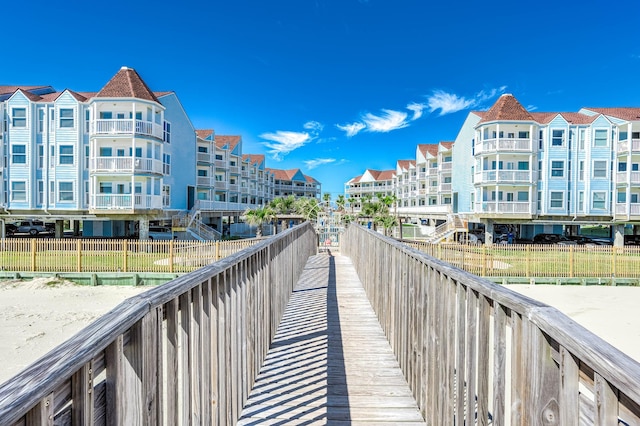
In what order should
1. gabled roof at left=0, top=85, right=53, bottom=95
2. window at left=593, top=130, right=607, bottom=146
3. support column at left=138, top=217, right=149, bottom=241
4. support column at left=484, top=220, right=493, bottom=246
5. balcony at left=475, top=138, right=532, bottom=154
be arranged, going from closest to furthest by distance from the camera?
support column at left=138, top=217, right=149, bottom=241, gabled roof at left=0, top=85, right=53, bottom=95, balcony at left=475, top=138, right=532, bottom=154, support column at left=484, top=220, right=493, bottom=246, window at left=593, top=130, right=607, bottom=146

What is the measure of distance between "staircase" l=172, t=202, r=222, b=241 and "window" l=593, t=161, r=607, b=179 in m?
32.0

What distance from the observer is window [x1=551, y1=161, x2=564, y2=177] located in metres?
27.8

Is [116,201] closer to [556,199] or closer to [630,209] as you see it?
[556,199]

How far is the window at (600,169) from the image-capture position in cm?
2750

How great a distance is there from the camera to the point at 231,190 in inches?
1667

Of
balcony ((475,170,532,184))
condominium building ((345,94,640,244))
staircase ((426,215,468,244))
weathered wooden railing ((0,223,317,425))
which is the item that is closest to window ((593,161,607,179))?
condominium building ((345,94,640,244))

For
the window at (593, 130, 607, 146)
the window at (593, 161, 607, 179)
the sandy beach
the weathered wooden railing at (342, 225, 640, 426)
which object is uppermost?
the window at (593, 130, 607, 146)

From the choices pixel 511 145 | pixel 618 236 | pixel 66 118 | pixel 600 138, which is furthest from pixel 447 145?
pixel 66 118

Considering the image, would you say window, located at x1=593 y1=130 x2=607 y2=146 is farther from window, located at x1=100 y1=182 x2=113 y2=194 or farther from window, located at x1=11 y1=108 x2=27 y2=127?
window, located at x1=11 y1=108 x2=27 y2=127

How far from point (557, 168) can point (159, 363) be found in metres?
33.5

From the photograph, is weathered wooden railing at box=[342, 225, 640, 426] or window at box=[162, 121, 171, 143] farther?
window at box=[162, 121, 171, 143]

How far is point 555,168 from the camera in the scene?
27906 millimetres

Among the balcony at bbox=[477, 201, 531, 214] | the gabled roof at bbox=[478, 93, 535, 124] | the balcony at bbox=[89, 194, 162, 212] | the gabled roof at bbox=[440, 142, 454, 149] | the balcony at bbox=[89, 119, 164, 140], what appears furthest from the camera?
the gabled roof at bbox=[440, 142, 454, 149]

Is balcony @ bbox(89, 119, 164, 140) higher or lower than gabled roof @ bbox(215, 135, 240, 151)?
lower
